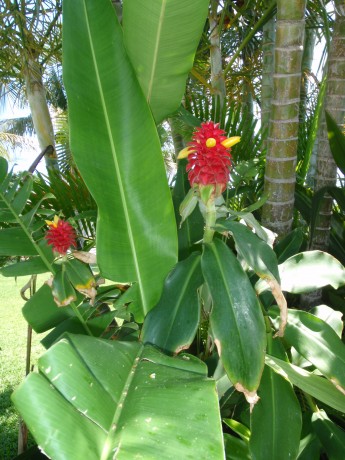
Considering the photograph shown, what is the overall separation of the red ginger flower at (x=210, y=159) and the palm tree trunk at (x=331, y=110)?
725 mm

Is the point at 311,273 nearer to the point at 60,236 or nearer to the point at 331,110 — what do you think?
the point at 60,236

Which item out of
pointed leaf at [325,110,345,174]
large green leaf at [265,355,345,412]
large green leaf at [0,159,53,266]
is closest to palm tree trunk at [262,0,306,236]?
pointed leaf at [325,110,345,174]

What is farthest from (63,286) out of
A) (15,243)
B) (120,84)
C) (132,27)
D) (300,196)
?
(300,196)

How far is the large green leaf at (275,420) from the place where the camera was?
29.2 inches

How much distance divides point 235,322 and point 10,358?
131 inches

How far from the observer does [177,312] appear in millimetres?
726

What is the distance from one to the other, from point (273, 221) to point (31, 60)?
1.95 m

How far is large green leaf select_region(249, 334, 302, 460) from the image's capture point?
74cm

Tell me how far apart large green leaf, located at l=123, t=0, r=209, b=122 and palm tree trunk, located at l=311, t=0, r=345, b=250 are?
1.91ft

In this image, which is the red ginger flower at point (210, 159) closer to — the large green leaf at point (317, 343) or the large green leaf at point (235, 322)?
the large green leaf at point (235, 322)

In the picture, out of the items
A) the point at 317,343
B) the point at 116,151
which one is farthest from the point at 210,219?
the point at 317,343

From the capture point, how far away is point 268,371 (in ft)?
2.71

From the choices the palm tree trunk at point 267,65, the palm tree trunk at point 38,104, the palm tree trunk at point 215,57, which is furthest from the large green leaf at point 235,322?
the palm tree trunk at point 38,104

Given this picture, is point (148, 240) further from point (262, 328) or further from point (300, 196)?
point (300, 196)
